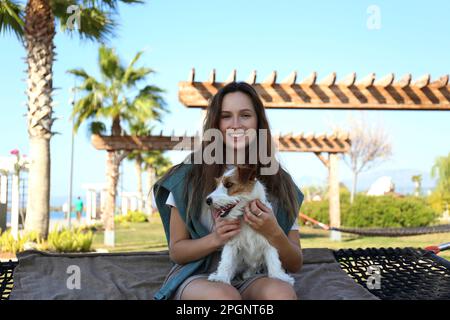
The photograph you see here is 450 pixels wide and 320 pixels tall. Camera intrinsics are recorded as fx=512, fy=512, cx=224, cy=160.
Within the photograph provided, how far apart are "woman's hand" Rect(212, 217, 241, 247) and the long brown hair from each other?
27 centimetres

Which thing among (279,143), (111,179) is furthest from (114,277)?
(111,179)

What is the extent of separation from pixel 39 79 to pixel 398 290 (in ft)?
28.0

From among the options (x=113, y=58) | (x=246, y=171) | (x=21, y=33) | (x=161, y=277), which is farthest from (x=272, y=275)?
(x=113, y=58)

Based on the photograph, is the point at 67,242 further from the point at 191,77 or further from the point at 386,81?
the point at 386,81

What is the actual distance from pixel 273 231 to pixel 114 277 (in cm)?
131

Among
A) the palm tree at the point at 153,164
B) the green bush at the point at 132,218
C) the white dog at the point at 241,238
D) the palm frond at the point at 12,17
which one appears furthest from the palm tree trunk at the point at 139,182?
the white dog at the point at 241,238

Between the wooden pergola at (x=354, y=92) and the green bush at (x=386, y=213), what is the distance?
9.12 m

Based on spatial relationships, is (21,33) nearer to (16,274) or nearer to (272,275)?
(16,274)

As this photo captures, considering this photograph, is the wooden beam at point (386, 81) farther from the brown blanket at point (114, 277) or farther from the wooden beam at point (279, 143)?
the brown blanket at point (114, 277)

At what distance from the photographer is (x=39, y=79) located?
9.80 m

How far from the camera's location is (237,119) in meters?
2.51

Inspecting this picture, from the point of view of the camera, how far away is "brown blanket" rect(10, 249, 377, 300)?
2822mm

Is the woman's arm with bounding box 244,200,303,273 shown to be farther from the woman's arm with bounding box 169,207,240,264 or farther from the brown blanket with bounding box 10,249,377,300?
the brown blanket with bounding box 10,249,377,300

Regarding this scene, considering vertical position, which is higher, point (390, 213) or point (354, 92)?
point (354, 92)
